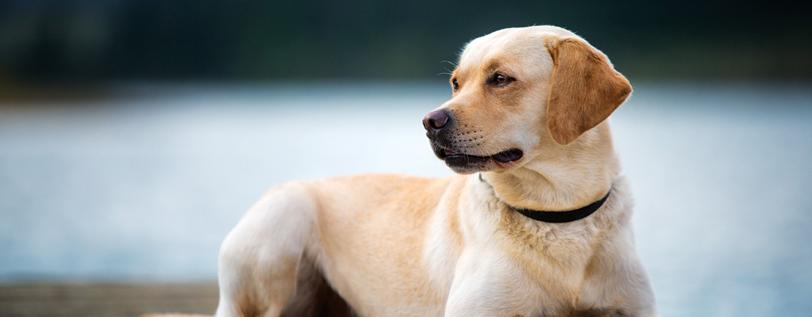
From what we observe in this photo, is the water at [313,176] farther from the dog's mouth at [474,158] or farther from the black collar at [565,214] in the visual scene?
the dog's mouth at [474,158]

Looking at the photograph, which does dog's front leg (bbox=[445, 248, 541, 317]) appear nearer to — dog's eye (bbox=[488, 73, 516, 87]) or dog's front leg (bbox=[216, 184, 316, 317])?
dog's eye (bbox=[488, 73, 516, 87])

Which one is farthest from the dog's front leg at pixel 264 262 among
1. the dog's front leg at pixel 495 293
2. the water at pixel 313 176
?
the water at pixel 313 176

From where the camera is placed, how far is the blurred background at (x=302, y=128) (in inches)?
328

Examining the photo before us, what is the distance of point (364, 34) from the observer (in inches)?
2446

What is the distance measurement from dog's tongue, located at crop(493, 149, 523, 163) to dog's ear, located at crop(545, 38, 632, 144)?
0.15 m

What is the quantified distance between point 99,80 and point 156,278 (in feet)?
149

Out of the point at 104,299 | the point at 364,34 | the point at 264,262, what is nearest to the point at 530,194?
the point at 264,262

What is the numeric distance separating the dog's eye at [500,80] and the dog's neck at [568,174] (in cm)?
27

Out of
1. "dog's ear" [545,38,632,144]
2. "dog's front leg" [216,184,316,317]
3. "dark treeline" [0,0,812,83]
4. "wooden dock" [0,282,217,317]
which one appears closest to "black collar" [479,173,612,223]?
"dog's ear" [545,38,632,144]

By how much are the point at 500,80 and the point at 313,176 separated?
11.7 m

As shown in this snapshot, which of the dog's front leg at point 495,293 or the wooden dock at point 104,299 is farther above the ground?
the dog's front leg at point 495,293

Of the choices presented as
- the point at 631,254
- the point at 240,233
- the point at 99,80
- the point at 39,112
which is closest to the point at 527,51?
the point at 631,254

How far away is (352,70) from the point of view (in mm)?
60469

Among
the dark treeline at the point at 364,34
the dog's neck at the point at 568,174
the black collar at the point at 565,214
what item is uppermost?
the dog's neck at the point at 568,174
